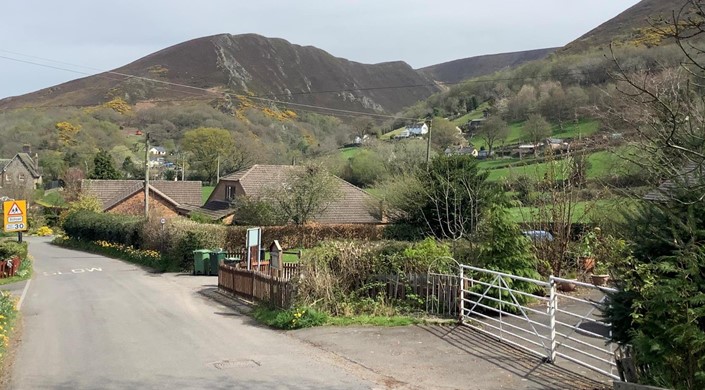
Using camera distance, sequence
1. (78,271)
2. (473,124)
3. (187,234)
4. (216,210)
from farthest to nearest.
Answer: (473,124) < (216,210) < (78,271) < (187,234)

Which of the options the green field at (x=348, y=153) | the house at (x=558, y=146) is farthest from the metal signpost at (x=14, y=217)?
the green field at (x=348, y=153)

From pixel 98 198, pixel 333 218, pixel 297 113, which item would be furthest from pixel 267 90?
pixel 333 218

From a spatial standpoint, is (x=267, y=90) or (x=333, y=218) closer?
(x=333, y=218)

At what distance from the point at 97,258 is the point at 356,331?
30409mm

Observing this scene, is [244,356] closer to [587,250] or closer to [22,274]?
[587,250]

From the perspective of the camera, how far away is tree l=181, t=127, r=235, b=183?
3479 inches

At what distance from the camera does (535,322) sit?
996 cm

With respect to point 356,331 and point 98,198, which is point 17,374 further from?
point 98,198

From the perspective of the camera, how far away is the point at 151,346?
12102 mm

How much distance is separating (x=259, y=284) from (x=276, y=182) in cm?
2782

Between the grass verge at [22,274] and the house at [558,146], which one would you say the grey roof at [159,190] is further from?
the house at [558,146]

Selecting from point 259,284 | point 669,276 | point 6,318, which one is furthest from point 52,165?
point 669,276

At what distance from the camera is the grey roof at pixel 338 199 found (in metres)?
44.7

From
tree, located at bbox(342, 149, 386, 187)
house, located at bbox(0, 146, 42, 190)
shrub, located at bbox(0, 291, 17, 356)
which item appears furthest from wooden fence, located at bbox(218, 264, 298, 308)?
house, located at bbox(0, 146, 42, 190)
